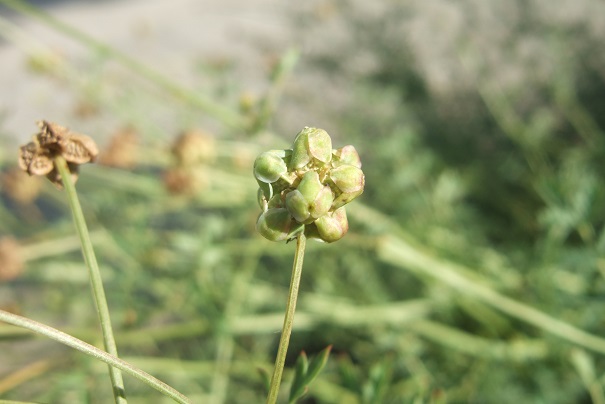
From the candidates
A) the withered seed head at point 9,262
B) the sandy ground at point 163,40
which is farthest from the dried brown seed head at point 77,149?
the sandy ground at point 163,40

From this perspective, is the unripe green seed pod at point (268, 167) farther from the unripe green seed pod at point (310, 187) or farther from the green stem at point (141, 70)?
the green stem at point (141, 70)

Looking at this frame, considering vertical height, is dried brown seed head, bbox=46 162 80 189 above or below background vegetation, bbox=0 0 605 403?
below

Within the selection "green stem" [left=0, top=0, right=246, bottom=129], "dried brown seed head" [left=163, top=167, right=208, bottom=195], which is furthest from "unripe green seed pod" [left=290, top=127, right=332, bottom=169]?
"dried brown seed head" [left=163, top=167, right=208, bottom=195]

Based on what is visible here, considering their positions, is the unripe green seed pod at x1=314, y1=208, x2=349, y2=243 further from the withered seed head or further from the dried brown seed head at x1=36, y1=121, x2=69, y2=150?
the withered seed head

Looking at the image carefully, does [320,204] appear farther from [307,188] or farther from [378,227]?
[378,227]

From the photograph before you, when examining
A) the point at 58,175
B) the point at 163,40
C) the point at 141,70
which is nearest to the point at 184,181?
the point at 141,70

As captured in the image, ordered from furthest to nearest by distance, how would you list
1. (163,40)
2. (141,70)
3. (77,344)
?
1. (163,40)
2. (141,70)
3. (77,344)

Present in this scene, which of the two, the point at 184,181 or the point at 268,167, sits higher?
the point at 184,181

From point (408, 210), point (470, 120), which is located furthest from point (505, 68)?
point (408, 210)
